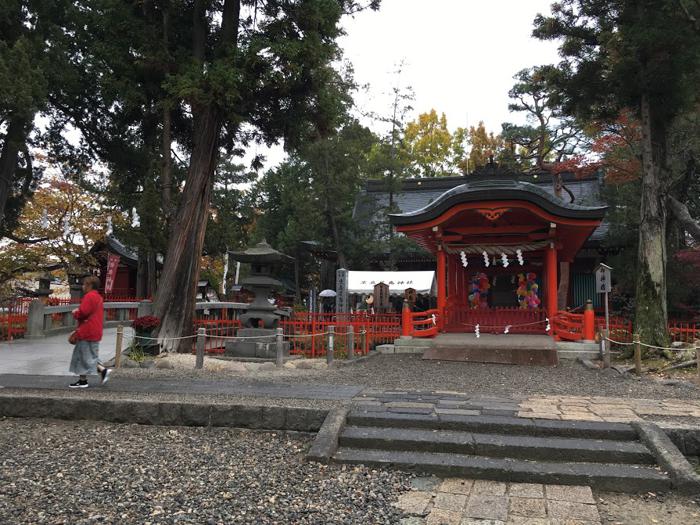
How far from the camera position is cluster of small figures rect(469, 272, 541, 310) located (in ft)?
49.6

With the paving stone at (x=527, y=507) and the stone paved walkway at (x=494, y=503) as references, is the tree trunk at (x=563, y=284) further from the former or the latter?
the paving stone at (x=527, y=507)

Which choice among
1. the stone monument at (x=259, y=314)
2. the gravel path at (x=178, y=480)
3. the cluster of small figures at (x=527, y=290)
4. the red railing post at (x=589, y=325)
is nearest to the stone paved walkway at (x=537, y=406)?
→ the gravel path at (x=178, y=480)

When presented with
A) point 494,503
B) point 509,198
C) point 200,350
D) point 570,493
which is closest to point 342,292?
point 509,198

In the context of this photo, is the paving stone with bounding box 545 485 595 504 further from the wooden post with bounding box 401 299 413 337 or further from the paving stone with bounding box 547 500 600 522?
the wooden post with bounding box 401 299 413 337

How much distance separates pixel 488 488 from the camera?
416cm

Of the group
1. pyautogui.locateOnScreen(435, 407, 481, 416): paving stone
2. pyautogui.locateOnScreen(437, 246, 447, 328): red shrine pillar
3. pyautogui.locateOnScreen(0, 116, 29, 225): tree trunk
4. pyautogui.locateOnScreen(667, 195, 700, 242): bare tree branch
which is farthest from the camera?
pyautogui.locateOnScreen(437, 246, 447, 328): red shrine pillar

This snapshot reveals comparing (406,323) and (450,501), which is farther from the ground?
(406,323)

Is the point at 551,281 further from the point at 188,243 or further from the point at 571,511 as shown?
the point at 571,511

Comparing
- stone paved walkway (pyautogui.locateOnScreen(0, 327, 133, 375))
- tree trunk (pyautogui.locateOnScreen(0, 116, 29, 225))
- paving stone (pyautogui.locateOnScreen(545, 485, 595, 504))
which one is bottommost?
paving stone (pyautogui.locateOnScreen(545, 485, 595, 504))

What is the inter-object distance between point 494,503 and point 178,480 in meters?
2.51

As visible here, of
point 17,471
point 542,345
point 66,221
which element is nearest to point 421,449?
point 17,471

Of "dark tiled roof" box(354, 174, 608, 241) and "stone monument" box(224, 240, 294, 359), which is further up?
"dark tiled roof" box(354, 174, 608, 241)

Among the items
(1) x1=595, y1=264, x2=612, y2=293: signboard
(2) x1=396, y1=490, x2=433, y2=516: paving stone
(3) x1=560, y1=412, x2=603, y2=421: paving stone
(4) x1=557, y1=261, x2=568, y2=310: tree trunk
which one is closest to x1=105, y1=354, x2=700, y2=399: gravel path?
(3) x1=560, y1=412, x2=603, y2=421: paving stone

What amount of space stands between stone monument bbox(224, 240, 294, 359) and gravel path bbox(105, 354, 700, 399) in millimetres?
2406
